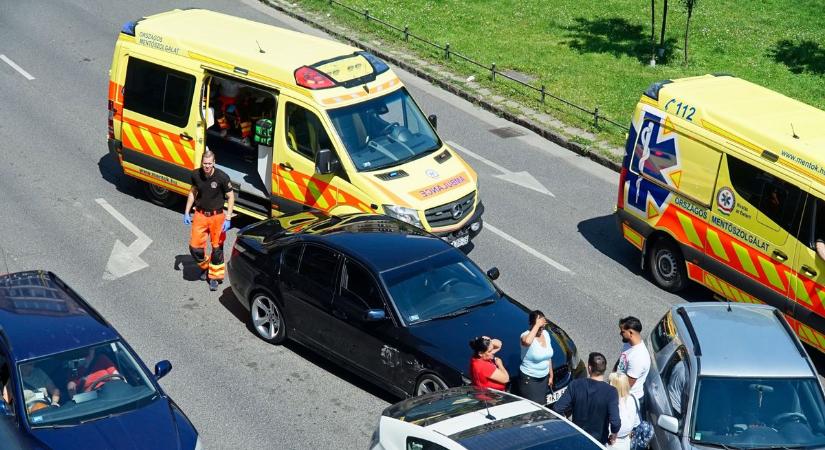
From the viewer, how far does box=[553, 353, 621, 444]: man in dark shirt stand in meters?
9.68

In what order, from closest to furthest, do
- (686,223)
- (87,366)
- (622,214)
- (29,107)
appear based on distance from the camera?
1. (87,366)
2. (686,223)
3. (622,214)
4. (29,107)

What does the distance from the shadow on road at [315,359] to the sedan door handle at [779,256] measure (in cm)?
495

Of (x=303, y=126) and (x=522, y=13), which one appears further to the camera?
(x=522, y=13)

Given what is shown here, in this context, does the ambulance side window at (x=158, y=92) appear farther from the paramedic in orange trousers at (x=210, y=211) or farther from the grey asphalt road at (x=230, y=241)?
the paramedic in orange trousers at (x=210, y=211)

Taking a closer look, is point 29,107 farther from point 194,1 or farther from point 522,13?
point 522,13

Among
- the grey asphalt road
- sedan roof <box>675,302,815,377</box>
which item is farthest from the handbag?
the grey asphalt road

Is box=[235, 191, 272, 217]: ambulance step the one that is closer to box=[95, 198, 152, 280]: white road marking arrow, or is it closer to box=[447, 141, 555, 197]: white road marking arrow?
box=[95, 198, 152, 280]: white road marking arrow

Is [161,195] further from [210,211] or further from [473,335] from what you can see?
[473,335]

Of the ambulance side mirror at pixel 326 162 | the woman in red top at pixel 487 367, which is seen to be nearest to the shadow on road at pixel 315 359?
the woman in red top at pixel 487 367

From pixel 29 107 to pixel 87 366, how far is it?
11572 millimetres

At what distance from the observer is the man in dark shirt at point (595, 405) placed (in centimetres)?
968

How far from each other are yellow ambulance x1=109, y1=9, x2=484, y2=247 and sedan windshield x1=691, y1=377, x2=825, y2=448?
17.4 feet

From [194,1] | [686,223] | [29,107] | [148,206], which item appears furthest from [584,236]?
[194,1]

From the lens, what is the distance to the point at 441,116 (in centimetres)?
2111
